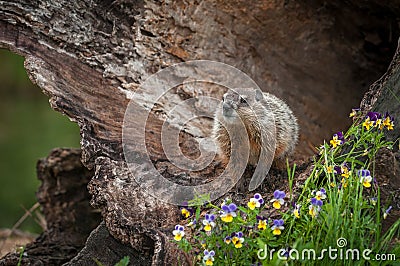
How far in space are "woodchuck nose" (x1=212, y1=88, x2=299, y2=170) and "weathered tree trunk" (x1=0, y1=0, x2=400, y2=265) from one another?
0.19m

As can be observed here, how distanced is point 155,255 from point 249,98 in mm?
1499

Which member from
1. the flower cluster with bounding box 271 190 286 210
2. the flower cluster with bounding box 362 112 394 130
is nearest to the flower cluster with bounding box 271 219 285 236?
the flower cluster with bounding box 271 190 286 210

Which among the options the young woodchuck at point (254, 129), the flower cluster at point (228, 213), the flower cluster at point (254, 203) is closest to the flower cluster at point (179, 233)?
the flower cluster at point (228, 213)

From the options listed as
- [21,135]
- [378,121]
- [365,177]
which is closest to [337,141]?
[378,121]

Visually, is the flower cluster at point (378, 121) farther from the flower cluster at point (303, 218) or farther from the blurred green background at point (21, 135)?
the blurred green background at point (21, 135)

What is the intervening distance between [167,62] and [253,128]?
932 mm

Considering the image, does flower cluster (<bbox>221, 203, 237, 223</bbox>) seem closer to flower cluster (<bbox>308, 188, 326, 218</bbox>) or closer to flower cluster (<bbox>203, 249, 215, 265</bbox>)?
flower cluster (<bbox>203, 249, 215, 265</bbox>)

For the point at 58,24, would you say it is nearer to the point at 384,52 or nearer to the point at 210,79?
the point at 210,79

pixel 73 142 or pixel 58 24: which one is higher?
pixel 58 24

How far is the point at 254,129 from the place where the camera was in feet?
14.3

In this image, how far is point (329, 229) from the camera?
306 centimetres

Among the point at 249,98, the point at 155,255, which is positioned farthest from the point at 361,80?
the point at 155,255

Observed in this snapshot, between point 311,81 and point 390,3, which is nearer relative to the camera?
point 390,3

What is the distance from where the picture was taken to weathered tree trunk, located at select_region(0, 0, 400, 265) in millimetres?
3797
